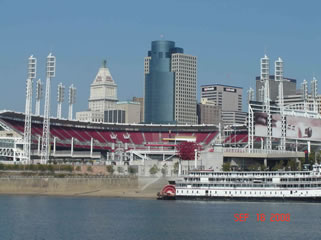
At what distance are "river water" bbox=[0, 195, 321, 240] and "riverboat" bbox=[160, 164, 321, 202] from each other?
95.7 inches

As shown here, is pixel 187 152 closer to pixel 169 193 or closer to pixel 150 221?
pixel 169 193

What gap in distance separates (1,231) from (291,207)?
180 ft

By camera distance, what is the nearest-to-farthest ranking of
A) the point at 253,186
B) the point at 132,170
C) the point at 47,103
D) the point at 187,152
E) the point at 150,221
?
the point at 150,221
the point at 253,186
the point at 187,152
the point at 132,170
the point at 47,103

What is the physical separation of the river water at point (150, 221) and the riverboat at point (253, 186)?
2.43m

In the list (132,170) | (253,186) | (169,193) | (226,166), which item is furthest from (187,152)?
(253,186)

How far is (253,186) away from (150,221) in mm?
37092

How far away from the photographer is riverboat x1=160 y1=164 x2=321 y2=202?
440 ft

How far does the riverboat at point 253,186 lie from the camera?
134 m

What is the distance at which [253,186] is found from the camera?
5438 inches

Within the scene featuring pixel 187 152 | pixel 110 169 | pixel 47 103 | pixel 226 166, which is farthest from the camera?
pixel 47 103

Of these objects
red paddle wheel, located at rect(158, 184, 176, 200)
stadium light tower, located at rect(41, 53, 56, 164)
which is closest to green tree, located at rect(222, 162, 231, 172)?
red paddle wheel, located at rect(158, 184, 176, 200)

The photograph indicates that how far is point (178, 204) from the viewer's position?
134875mm

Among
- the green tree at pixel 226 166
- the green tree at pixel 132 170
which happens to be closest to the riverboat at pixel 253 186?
the green tree at pixel 226 166
